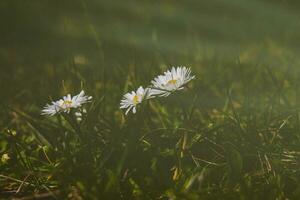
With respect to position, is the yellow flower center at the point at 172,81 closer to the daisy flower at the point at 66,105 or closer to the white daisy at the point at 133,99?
the white daisy at the point at 133,99

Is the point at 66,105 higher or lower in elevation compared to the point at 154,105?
higher

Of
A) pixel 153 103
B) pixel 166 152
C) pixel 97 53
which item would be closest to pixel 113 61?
pixel 97 53

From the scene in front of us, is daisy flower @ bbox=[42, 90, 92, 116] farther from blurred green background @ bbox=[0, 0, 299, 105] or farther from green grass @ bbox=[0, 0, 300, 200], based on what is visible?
blurred green background @ bbox=[0, 0, 299, 105]

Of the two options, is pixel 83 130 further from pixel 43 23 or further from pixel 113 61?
pixel 43 23

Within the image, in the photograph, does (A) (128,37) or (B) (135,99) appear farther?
(A) (128,37)

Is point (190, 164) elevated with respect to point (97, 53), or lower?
elevated

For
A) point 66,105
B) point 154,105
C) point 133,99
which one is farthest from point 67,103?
point 154,105

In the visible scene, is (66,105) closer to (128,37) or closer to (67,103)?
(67,103)
